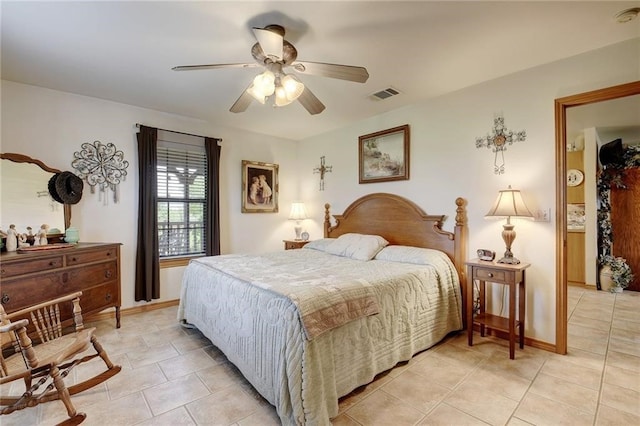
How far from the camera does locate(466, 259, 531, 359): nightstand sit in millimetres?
2439

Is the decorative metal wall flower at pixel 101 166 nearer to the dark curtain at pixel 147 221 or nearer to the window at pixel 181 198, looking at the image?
the dark curtain at pixel 147 221

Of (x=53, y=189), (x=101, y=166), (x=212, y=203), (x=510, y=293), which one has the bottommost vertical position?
(x=510, y=293)

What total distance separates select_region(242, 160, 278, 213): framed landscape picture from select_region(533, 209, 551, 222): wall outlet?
362cm

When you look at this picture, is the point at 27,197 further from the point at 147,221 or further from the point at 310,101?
the point at 310,101

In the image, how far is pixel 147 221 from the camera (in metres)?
3.63

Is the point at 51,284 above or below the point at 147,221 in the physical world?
below

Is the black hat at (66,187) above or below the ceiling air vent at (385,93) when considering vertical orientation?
below

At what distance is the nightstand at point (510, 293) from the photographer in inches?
96.0

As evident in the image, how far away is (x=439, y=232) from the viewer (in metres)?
3.23

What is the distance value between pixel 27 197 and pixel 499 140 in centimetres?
482

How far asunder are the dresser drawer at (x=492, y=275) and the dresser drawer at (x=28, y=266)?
151 inches

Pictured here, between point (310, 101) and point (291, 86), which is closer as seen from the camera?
point (291, 86)

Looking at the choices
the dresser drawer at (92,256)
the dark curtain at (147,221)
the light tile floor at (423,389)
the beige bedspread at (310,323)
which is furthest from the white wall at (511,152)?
the dresser drawer at (92,256)

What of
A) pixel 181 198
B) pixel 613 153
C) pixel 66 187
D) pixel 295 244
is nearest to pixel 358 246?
pixel 295 244
